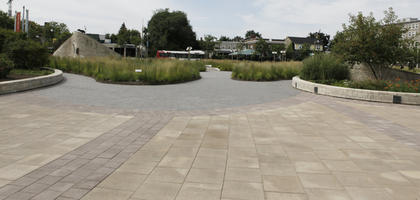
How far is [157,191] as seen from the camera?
338 cm

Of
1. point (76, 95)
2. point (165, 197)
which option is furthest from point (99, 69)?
point (165, 197)

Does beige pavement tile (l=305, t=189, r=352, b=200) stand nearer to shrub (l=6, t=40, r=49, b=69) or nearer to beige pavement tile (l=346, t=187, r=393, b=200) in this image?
beige pavement tile (l=346, t=187, r=393, b=200)

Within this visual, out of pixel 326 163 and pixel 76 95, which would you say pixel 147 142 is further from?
pixel 76 95

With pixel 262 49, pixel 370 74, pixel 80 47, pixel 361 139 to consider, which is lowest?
pixel 361 139

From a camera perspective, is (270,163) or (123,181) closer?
(123,181)

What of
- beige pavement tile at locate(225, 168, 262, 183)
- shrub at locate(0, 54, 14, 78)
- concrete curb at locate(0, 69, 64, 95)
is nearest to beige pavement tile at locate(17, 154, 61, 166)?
beige pavement tile at locate(225, 168, 262, 183)

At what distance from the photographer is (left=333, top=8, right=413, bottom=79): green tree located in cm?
1208

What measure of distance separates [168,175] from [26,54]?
1590 centimetres

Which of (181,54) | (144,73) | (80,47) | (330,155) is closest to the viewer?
(330,155)

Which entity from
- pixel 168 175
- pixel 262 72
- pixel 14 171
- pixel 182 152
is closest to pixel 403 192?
pixel 168 175

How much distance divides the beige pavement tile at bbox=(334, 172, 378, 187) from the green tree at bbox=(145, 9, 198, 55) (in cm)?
6389

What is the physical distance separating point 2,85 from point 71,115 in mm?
4658

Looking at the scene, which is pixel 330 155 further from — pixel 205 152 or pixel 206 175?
pixel 206 175

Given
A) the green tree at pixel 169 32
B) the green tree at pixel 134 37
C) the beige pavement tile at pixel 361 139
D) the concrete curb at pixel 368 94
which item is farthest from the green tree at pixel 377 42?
the green tree at pixel 134 37
